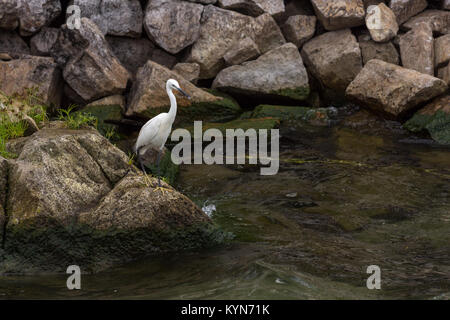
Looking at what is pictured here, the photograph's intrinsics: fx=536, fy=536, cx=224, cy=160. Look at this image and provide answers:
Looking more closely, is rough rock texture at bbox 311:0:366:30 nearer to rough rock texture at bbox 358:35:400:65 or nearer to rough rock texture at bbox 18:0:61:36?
rough rock texture at bbox 358:35:400:65

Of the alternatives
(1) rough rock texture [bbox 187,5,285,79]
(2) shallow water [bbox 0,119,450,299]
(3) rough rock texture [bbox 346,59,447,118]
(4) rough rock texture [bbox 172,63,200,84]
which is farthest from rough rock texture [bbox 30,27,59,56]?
(3) rough rock texture [bbox 346,59,447,118]

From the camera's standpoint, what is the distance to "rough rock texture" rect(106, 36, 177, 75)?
10.8m

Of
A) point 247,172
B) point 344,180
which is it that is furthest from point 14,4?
point 344,180

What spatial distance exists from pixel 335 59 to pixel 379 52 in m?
0.93

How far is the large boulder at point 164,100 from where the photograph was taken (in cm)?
950

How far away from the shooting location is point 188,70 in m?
10.4

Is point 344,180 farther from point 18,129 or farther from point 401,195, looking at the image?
point 18,129

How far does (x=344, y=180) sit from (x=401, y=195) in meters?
0.85

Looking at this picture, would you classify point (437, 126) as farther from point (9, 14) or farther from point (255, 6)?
point (9, 14)

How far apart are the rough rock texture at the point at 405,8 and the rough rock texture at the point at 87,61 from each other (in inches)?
223

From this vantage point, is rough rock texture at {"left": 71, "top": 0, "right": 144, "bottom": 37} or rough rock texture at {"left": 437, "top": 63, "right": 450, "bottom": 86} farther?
rough rock texture at {"left": 71, "top": 0, "right": 144, "bottom": 37}

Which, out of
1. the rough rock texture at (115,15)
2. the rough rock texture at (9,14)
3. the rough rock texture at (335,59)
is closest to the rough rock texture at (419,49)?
the rough rock texture at (335,59)

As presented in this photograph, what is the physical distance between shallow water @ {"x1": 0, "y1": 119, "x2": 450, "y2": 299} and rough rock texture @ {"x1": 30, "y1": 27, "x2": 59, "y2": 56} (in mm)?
4244
